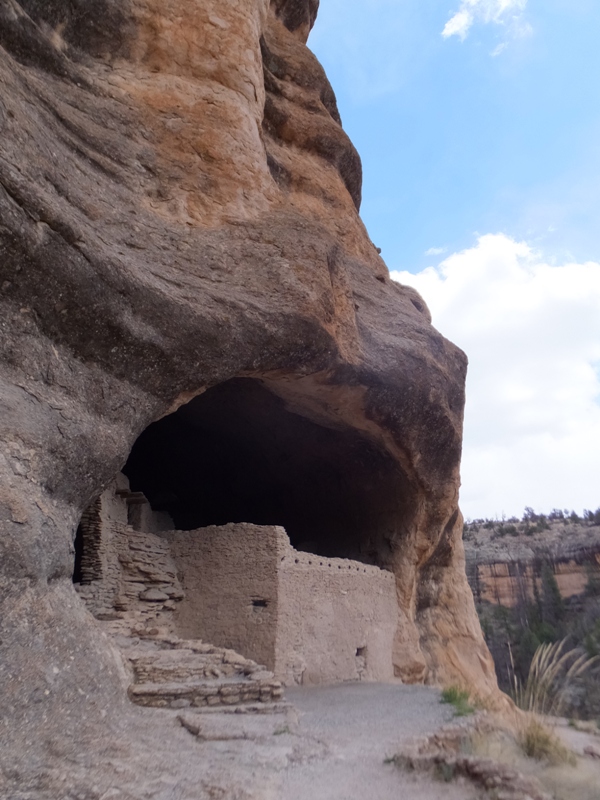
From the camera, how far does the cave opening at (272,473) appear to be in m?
12.0

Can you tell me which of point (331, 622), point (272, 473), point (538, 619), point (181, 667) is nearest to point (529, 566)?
point (538, 619)

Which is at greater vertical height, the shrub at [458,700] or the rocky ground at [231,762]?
the rocky ground at [231,762]

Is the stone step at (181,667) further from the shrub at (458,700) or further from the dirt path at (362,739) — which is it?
the shrub at (458,700)

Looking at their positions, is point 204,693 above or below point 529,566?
below

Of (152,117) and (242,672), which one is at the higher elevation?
(152,117)

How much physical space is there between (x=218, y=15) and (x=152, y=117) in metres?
2.72

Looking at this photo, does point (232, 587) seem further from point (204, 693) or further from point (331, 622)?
point (204, 693)

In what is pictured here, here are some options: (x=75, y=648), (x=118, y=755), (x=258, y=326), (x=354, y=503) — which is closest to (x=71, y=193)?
(x=258, y=326)

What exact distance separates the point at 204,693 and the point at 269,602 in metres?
2.51

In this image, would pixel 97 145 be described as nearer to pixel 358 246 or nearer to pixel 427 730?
pixel 358 246

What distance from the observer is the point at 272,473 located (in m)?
13.8

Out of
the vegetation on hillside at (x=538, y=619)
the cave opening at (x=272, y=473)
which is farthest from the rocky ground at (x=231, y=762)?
the vegetation on hillside at (x=538, y=619)

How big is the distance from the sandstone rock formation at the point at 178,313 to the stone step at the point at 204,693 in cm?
27

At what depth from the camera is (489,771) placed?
412 cm
